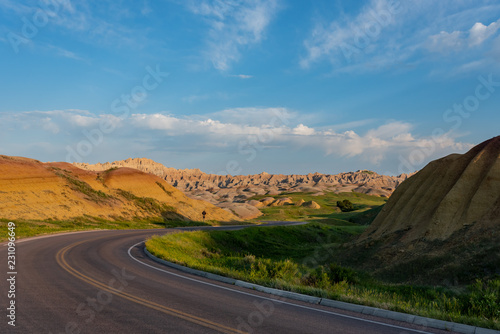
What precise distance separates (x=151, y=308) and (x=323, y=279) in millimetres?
7882

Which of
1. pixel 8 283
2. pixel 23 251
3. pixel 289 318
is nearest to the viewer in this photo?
pixel 289 318

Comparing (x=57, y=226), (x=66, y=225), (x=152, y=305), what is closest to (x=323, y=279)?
(x=152, y=305)

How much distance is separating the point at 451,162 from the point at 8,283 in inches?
1331

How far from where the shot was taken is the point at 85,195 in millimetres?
66375

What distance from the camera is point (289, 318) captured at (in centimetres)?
944

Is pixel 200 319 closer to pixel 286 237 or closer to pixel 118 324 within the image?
pixel 118 324

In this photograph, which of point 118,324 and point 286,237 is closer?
point 118,324

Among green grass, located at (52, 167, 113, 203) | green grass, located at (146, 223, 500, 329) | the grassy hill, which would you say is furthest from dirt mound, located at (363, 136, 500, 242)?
green grass, located at (52, 167, 113, 203)

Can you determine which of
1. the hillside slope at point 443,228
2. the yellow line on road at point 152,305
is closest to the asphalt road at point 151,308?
the yellow line on road at point 152,305

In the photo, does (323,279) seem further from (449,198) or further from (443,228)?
(449,198)

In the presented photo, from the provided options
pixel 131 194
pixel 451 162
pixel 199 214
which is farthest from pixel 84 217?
pixel 451 162

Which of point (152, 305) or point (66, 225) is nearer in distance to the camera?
point (152, 305)

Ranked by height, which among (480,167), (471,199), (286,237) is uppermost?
(480,167)

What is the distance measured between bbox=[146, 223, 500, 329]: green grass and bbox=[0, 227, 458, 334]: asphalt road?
4.77ft
